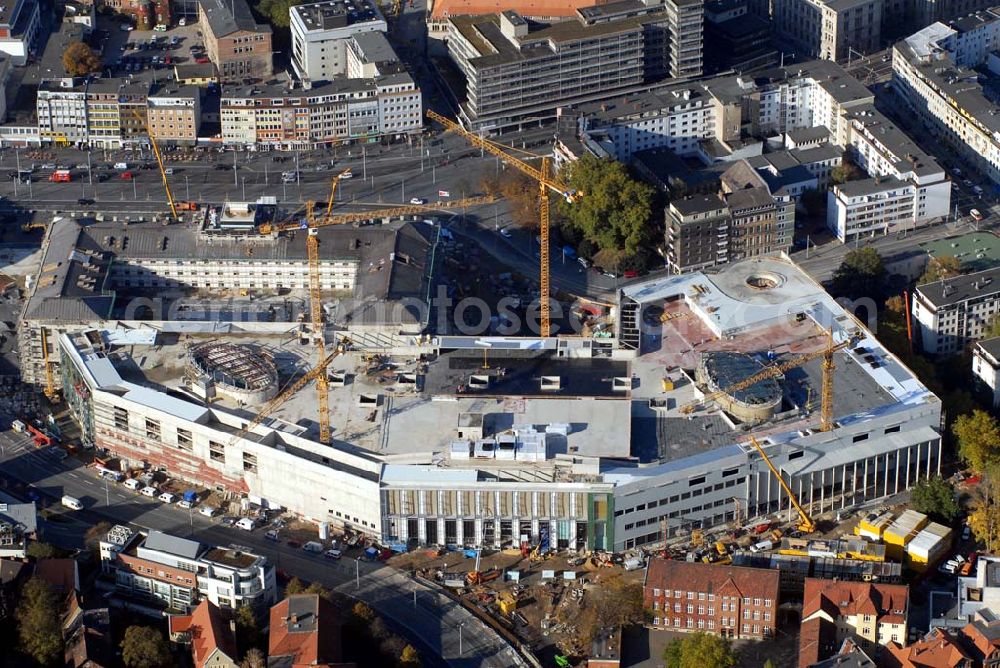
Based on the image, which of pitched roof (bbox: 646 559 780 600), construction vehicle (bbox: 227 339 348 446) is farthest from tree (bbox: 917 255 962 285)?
construction vehicle (bbox: 227 339 348 446)

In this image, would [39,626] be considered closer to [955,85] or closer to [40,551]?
[40,551]

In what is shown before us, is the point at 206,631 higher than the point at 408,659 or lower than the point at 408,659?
higher

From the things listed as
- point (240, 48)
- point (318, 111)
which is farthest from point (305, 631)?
point (240, 48)

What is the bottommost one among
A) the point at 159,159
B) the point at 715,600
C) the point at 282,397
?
the point at 715,600

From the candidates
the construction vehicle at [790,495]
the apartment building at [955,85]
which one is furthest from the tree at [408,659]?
the apartment building at [955,85]

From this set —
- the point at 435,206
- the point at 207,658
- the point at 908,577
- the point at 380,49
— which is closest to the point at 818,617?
the point at 908,577

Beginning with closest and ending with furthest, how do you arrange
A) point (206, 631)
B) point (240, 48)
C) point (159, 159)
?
point (206, 631) → point (159, 159) → point (240, 48)

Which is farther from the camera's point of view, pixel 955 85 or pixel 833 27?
pixel 833 27
